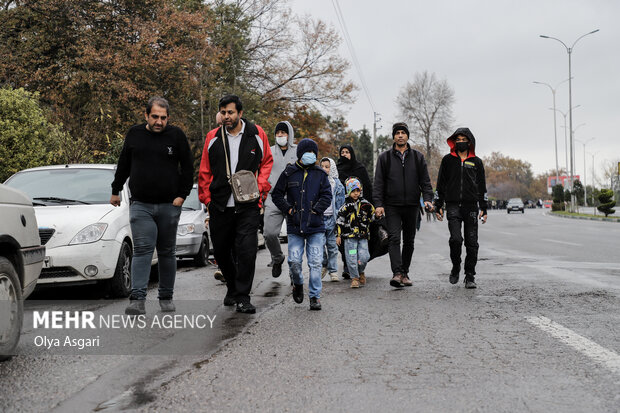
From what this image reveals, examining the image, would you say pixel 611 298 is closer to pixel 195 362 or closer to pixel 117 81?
pixel 195 362

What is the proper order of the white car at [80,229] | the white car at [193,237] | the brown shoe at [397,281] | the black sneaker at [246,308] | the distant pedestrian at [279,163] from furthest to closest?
the white car at [193,237]
the distant pedestrian at [279,163]
the brown shoe at [397,281]
the white car at [80,229]
the black sneaker at [246,308]

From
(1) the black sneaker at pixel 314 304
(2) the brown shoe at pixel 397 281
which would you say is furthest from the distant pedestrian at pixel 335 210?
(1) the black sneaker at pixel 314 304

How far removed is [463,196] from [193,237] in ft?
16.0

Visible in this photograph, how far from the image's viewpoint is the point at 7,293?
4.39 m

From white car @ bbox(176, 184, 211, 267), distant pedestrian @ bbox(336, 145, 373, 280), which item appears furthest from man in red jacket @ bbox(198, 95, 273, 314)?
white car @ bbox(176, 184, 211, 267)

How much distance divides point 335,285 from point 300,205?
2255 mm

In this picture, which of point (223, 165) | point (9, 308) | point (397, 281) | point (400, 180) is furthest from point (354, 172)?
point (9, 308)

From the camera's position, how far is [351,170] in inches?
378

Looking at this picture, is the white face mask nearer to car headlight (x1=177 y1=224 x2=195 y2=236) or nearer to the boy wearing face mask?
the boy wearing face mask

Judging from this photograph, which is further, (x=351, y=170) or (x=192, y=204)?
(x=192, y=204)

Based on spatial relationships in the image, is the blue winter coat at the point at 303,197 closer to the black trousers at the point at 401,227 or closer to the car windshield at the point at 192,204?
the black trousers at the point at 401,227

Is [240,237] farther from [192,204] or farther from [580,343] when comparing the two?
[192,204]

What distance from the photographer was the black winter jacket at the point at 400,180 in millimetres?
8203

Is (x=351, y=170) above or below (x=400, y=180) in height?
above
